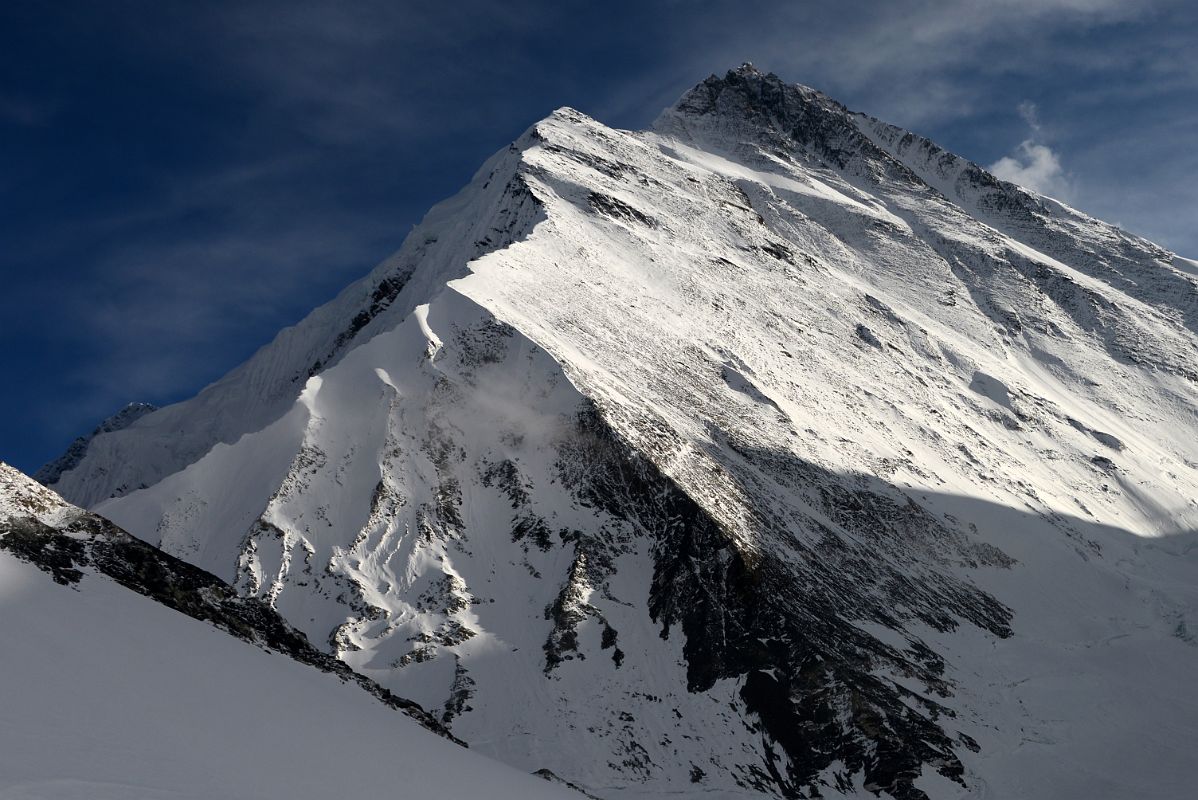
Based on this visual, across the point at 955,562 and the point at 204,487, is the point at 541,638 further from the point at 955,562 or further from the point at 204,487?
the point at 955,562

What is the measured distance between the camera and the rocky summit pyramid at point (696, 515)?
50.6 m

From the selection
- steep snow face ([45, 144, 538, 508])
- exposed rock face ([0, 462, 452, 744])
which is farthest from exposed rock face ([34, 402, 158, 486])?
exposed rock face ([0, 462, 452, 744])

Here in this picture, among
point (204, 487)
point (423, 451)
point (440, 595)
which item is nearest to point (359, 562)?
point (440, 595)

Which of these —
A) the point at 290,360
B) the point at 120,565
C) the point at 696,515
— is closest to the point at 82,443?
the point at 290,360

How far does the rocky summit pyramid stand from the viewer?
5062cm

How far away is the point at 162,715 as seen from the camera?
1259cm

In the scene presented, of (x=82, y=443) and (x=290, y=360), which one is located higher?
(x=290, y=360)

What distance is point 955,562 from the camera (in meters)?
68.8

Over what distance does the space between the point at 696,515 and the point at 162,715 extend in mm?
48429

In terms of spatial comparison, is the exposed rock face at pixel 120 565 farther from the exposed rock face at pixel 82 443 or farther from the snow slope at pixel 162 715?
the exposed rock face at pixel 82 443

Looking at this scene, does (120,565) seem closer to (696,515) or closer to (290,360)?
(696,515)

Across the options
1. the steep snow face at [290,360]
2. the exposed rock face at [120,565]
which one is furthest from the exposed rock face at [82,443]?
the exposed rock face at [120,565]

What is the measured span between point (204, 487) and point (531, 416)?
23328 mm

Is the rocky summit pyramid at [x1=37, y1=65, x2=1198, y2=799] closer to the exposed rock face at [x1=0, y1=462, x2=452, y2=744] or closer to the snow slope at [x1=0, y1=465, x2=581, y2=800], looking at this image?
the exposed rock face at [x1=0, y1=462, x2=452, y2=744]
